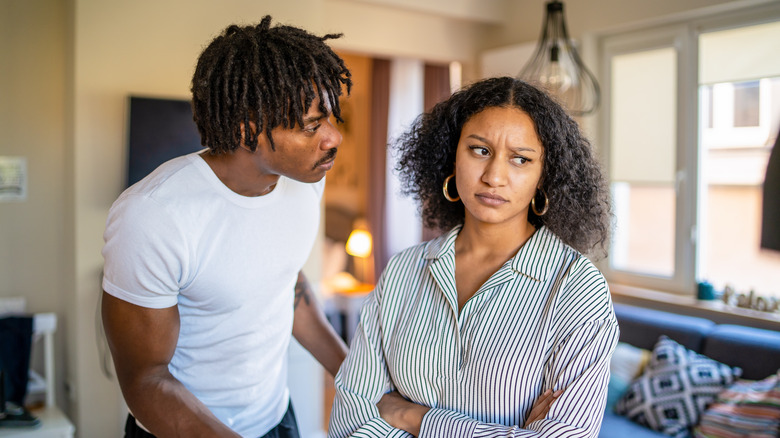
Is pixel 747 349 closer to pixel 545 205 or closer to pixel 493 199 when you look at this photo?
pixel 545 205

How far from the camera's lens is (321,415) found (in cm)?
357

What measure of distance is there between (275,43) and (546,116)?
1.86 feet

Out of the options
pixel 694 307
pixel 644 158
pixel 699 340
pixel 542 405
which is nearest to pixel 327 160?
pixel 542 405

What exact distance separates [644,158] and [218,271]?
10.2 feet

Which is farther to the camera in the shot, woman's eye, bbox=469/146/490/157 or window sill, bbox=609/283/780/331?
window sill, bbox=609/283/780/331

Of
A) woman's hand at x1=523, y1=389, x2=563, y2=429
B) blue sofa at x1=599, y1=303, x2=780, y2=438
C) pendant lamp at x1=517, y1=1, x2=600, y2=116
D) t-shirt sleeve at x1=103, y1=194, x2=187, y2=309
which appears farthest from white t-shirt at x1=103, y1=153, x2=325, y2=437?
pendant lamp at x1=517, y1=1, x2=600, y2=116

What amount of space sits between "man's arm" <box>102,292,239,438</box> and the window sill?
284cm

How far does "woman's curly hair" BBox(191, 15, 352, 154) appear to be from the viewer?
1269mm

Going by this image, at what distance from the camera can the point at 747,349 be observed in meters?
2.84

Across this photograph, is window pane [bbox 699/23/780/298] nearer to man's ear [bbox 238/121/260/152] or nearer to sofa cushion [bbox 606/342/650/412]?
sofa cushion [bbox 606/342/650/412]

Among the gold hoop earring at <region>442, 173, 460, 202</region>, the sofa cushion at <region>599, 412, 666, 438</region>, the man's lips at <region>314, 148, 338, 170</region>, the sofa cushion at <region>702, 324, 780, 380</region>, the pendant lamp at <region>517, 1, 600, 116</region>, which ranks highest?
the pendant lamp at <region>517, 1, 600, 116</region>

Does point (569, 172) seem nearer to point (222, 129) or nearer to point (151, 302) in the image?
point (222, 129)

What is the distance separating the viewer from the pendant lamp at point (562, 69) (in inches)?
130

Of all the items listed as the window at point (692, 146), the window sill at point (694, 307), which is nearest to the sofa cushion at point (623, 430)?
the window sill at point (694, 307)
